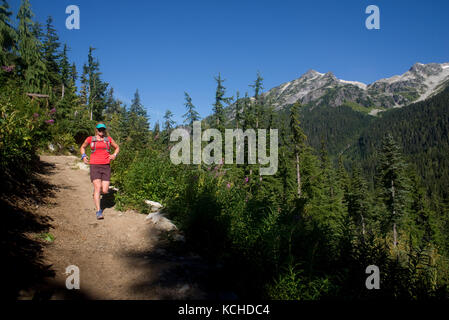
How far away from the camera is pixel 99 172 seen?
18.8ft

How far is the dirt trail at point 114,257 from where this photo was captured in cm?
298

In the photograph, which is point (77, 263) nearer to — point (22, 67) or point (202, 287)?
point (202, 287)

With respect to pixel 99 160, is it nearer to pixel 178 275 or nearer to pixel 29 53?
pixel 178 275

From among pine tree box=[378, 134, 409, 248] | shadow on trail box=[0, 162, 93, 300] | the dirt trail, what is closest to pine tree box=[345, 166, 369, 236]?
pine tree box=[378, 134, 409, 248]

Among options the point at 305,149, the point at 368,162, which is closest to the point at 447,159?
the point at 368,162

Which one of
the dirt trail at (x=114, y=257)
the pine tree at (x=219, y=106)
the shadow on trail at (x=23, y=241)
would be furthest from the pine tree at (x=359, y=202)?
the shadow on trail at (x=23, y=241)

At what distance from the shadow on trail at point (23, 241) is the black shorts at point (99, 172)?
1147 mm

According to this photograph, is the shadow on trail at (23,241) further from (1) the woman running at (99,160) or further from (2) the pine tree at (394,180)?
(2) the pine tree at (394,180)

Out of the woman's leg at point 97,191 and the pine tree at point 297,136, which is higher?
the pine tree at point 297,136

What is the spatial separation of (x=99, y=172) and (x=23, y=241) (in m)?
2.49

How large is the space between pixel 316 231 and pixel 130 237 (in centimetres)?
370

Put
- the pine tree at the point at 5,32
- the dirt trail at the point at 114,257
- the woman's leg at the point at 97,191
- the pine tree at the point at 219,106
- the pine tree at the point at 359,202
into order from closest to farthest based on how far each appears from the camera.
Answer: the dirt trail at the point at 114,257, the woman's leg at the point at 97,191, the pine tree at the point at 5,32, the pine tree at the point at 219,106, the pine tree at the point at 359,202

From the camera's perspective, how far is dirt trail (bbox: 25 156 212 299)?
2.98m

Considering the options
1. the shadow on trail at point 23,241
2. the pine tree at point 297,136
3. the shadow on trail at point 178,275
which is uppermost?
the pine tree at point 297,136
